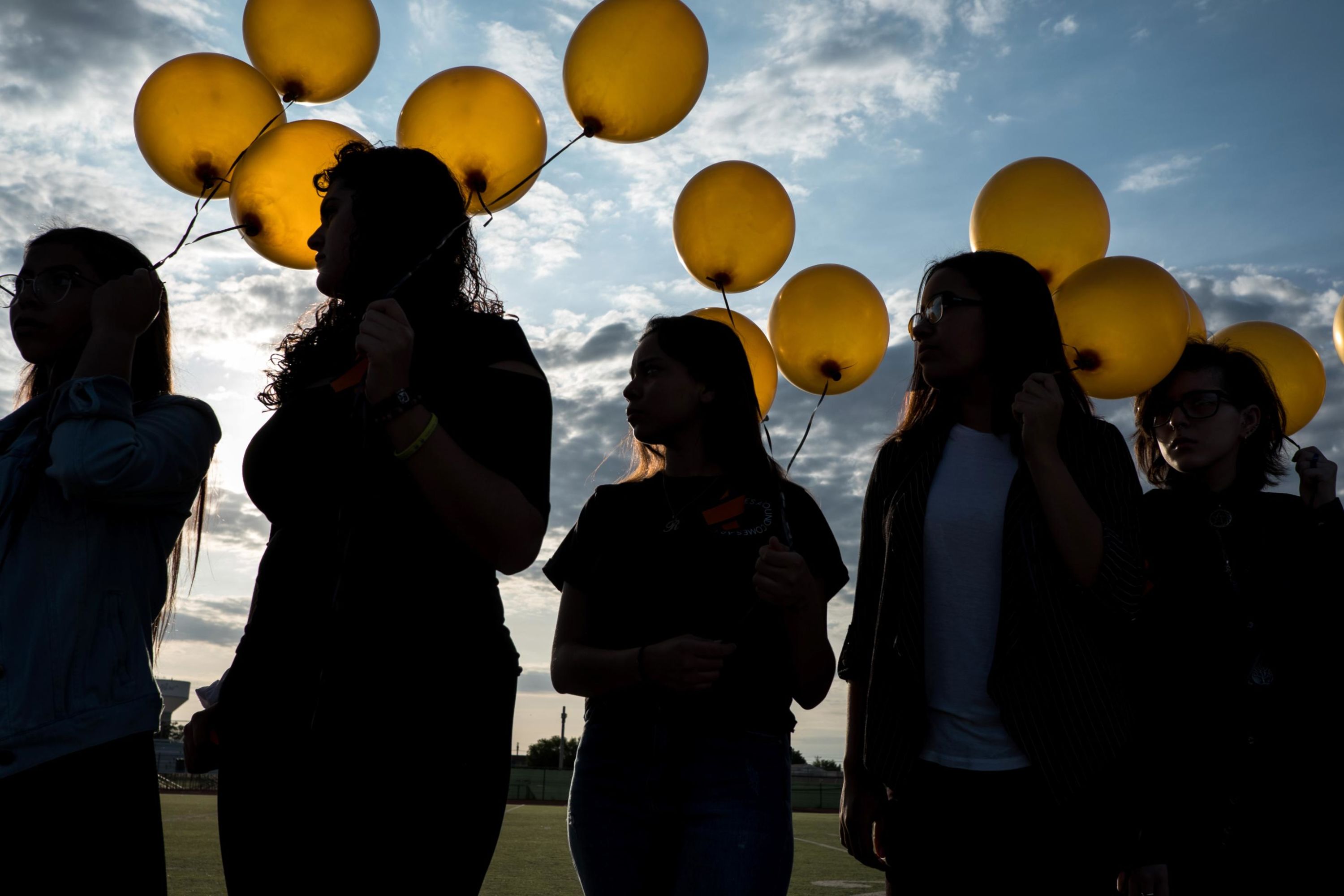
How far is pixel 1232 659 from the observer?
2752mm

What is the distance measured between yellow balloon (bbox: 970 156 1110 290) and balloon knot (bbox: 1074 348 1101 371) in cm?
37

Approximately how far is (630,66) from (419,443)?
217 cm

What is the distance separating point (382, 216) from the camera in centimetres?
193

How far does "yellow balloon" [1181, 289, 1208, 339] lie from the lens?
12.2 ft

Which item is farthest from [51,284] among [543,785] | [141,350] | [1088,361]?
[543,785]

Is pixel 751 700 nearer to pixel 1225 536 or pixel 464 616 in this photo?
pixel 464 616

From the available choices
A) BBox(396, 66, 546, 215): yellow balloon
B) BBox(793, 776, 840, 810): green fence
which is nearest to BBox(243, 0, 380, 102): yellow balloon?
BBox(396, 66, 546, 215): yellow balloon

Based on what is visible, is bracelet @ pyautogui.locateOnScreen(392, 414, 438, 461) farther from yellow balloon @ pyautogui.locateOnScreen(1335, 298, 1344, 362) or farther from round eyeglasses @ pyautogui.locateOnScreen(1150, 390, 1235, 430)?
yellow balloon @ pyautogui.locateOnScreen(1335, 298, 1344, 362)

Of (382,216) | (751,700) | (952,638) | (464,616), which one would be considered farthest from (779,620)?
(382,216)

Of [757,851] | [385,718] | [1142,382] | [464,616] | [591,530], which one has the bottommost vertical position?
[757,851]

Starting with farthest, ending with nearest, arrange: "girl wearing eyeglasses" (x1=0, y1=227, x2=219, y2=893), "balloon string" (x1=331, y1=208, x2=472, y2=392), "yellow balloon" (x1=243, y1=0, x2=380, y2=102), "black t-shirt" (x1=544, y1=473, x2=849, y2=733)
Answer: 1. "yellow balloon" (x1=243, y1=0, x2=380, y2=102)
2. "black t-shirt" (x1=544, y1=473, x2=849, y2=733)
3. "girl wearing eyeglasses" (x1=0, y1=227, x2=219, y2=893)
4. "balloon string" (x1=331, y1=208, x2=472, y2=392)

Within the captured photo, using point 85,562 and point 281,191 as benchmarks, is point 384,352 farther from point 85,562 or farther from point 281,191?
point 281,191

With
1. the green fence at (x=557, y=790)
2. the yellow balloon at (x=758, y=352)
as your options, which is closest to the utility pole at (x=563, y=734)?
the green fence at (x=557, y=790)

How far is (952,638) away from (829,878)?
21.9 ft
